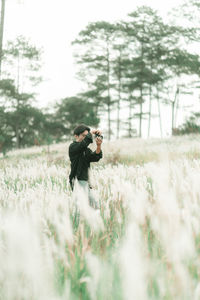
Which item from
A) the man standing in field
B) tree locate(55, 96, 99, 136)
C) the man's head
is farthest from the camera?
tree locate(55, 96, 99, 136)

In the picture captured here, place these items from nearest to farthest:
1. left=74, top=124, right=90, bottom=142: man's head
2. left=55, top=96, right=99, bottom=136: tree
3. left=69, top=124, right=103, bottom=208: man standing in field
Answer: left=69, top=124, right=103, bottom=208: man standing in field, left=74, top=124, right=90, bottom=142: man's head, left=55, top=96, right=99, bottom=136: tree

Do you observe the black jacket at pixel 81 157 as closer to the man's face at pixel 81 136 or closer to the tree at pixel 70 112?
the man's face at pixel 81 136

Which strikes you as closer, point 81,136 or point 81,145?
point 81,145

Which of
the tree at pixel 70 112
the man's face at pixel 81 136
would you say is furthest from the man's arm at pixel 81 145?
the tree at pixel 70 112

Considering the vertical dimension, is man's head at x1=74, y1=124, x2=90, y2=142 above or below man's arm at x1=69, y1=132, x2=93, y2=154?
above

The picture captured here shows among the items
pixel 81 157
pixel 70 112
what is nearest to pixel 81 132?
pixel 81 157

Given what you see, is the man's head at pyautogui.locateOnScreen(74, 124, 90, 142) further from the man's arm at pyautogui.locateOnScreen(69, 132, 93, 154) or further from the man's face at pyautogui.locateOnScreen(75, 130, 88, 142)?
the man's arm at pyautogui.locateOnScreen(69, 132, 93, 154)

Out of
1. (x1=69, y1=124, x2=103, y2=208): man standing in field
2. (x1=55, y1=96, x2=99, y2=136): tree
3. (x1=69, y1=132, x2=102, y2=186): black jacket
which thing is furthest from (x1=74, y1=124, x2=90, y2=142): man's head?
(x1=55, y1=96, x2=99, y2=136): tree

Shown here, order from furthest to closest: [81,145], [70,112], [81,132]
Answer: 1. [70,112]
2. [81,132]
3. [81,145]

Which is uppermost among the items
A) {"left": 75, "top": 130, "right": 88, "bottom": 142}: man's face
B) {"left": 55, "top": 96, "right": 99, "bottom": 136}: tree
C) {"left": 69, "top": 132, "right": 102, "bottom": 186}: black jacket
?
{"left": 55, "top": 96, "right": 99, "bottom": 136}: tree

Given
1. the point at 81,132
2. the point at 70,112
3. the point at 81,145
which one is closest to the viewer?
the point at 81,145

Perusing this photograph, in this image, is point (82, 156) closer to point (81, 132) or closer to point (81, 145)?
point (81, 145)

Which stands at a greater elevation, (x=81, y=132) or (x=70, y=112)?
(x=70, y=112)

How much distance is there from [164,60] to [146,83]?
357 centimetres
